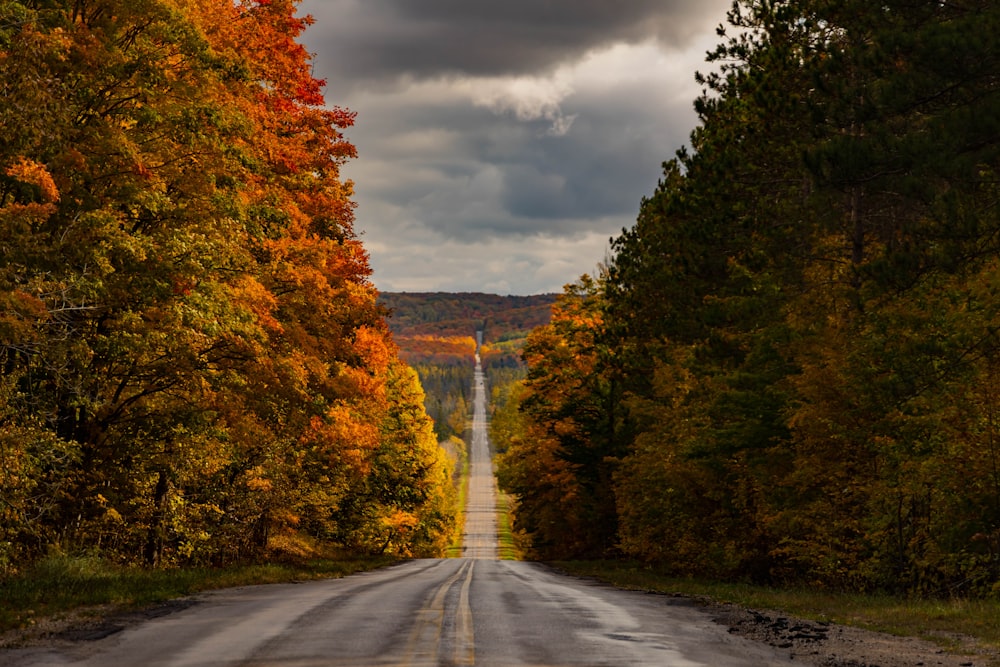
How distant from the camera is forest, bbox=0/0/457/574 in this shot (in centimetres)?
1438

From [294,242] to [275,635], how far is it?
1387 centimetres

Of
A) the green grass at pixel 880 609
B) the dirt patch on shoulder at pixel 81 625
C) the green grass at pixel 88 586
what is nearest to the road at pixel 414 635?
the dirt patch on shoulder at pixel 81 625

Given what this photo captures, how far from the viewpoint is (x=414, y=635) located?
479 inches

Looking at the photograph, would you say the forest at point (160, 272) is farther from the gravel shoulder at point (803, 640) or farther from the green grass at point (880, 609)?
the green grass at point (880, 609)

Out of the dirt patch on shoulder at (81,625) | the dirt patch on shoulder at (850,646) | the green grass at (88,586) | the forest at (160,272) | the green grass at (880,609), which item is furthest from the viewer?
the forest at (160,272)

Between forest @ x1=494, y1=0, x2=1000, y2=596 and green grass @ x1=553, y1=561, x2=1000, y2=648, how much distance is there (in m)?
1.16

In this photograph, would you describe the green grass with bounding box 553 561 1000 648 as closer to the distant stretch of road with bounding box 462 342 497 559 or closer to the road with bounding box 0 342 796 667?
the road with bounding box 0 342 796 667

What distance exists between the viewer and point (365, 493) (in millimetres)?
48844

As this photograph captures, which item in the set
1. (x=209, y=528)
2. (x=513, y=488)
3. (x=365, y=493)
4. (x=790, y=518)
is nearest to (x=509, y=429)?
(x=513, y=488)

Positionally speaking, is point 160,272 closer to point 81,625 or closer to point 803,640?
point 81,625

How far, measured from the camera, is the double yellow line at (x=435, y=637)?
1020cm

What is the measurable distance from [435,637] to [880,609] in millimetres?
8505

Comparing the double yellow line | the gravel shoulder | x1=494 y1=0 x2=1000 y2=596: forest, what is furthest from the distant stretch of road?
the gravel shoulder

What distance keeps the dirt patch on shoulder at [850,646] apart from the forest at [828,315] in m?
4.37
